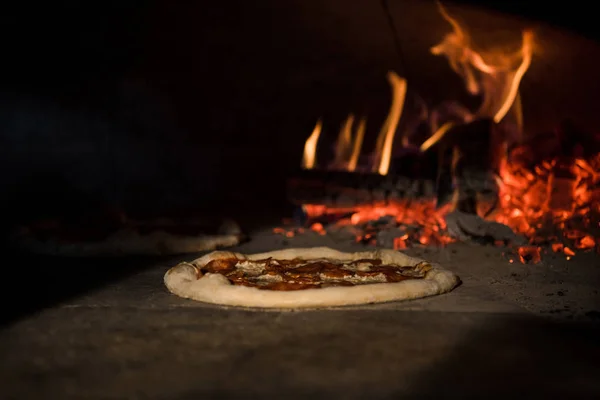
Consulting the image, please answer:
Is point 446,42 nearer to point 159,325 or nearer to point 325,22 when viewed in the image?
point 325,22

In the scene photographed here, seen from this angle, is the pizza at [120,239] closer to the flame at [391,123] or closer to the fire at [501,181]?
the fire at [501,181]

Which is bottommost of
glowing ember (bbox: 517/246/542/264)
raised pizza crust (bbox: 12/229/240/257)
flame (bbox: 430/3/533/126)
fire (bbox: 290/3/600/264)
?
raised pizza crust (bbox: 12/229/240/257)

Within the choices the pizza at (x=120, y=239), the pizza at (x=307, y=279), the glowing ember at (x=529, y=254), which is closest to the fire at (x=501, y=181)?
the glowing ember at (x=529, y=254)

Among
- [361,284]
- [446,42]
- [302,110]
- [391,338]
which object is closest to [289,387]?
[391,338]

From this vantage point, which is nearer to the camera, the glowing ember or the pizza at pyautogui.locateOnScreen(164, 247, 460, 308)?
the pizza at pyautogui.locateOnScreen(164, 247, 460, 308)

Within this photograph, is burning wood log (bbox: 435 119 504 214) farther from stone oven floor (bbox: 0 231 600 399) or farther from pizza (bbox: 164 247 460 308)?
stone oven floor (bbox: 0 231 600 399)

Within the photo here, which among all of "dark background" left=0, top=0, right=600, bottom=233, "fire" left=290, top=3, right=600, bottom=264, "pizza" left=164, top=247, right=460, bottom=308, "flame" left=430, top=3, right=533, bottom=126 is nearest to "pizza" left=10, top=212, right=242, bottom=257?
"pizza" left=164, top=247, right=460, bottom=308
